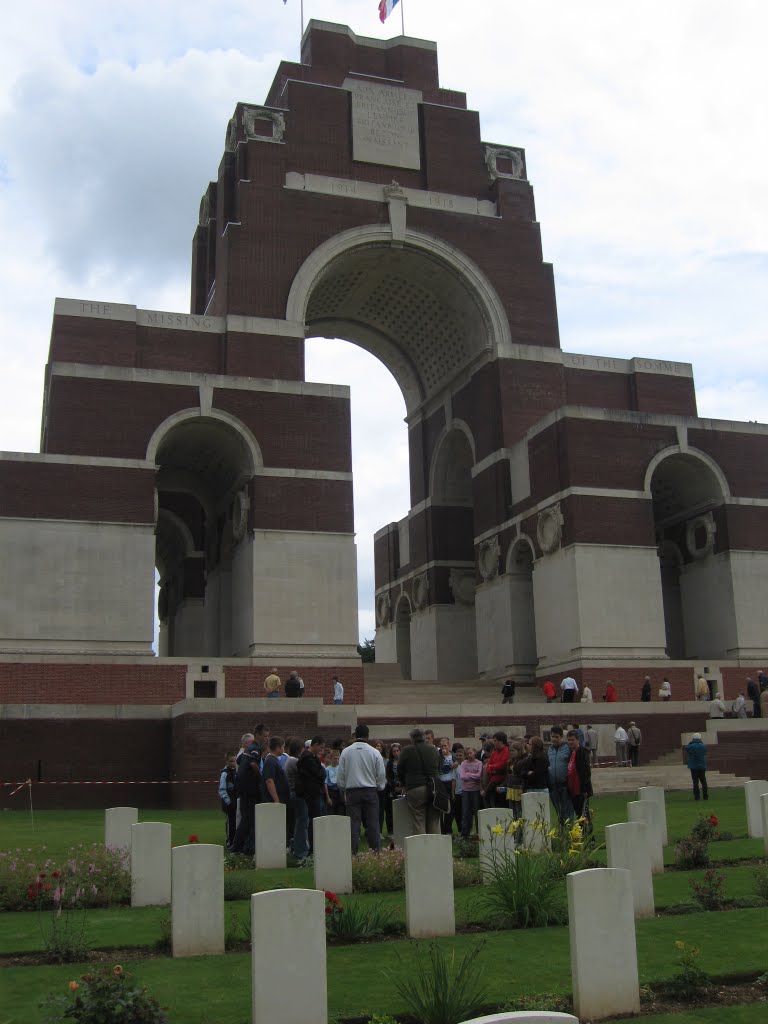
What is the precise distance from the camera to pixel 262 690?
30.0 meters

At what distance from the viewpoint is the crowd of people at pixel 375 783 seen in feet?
44.4

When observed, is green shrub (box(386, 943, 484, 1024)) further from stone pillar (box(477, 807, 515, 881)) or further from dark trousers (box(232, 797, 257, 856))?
dark trousers (box(232, 797, 257, 856))

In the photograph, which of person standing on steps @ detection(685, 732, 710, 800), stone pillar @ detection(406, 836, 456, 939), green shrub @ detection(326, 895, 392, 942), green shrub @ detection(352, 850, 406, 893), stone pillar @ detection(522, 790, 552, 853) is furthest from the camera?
person standing on steps @ detection(685, 732, 710, 800)

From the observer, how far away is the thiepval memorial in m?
29.8

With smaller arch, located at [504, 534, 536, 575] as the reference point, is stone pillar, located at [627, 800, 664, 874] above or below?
below

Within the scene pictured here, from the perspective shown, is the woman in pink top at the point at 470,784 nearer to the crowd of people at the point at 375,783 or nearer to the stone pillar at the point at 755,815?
the crowd of people at the point at 375,783

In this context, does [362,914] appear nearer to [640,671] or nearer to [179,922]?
[179,922]

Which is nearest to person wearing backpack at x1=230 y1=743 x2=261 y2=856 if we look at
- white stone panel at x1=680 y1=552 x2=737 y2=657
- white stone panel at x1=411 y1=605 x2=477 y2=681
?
white stone panel at x1=680 y1=552 x2=737 y2=657

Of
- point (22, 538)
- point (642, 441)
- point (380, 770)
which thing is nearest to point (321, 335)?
point (642, 441)

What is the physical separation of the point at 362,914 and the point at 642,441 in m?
26.1

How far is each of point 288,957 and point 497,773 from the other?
8897 millimetres

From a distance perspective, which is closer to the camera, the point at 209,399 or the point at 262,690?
the point at 262,690

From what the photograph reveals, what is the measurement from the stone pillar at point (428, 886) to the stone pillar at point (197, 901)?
1.56m

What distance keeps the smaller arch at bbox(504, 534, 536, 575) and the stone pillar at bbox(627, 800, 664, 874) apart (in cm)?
2226
